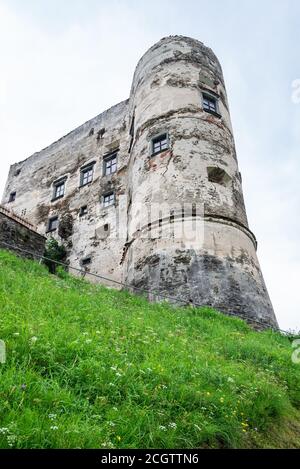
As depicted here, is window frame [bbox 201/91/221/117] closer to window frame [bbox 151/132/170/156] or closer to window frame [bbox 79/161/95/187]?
window frame [bbox 151/132/170/156]

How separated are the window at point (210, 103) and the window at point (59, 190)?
11039mm

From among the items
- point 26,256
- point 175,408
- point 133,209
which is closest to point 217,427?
point 175,408

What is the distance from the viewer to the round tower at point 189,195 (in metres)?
11.6

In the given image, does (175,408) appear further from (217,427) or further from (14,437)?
(14,437)

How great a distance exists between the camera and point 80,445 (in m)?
2.89

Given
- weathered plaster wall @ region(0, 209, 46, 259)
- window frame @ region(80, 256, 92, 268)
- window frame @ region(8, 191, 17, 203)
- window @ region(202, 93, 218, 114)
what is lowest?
weathered plaster wall @ region(0, 209, 46, 259)

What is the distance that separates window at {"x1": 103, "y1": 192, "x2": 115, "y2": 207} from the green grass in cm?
1398

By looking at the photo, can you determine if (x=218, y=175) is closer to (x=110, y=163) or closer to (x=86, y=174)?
(x=110, y=163)

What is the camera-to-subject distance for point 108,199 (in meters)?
21.0

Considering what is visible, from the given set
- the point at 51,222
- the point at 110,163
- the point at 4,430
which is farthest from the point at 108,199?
the point at 4,430

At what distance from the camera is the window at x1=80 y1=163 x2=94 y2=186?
22906mm

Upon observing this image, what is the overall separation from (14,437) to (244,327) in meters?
7.94

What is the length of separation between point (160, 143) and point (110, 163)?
25.5 feet

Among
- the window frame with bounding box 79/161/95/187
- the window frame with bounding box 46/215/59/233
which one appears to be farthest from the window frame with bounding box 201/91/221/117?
the window frame with bounding box 46/215/59/233
